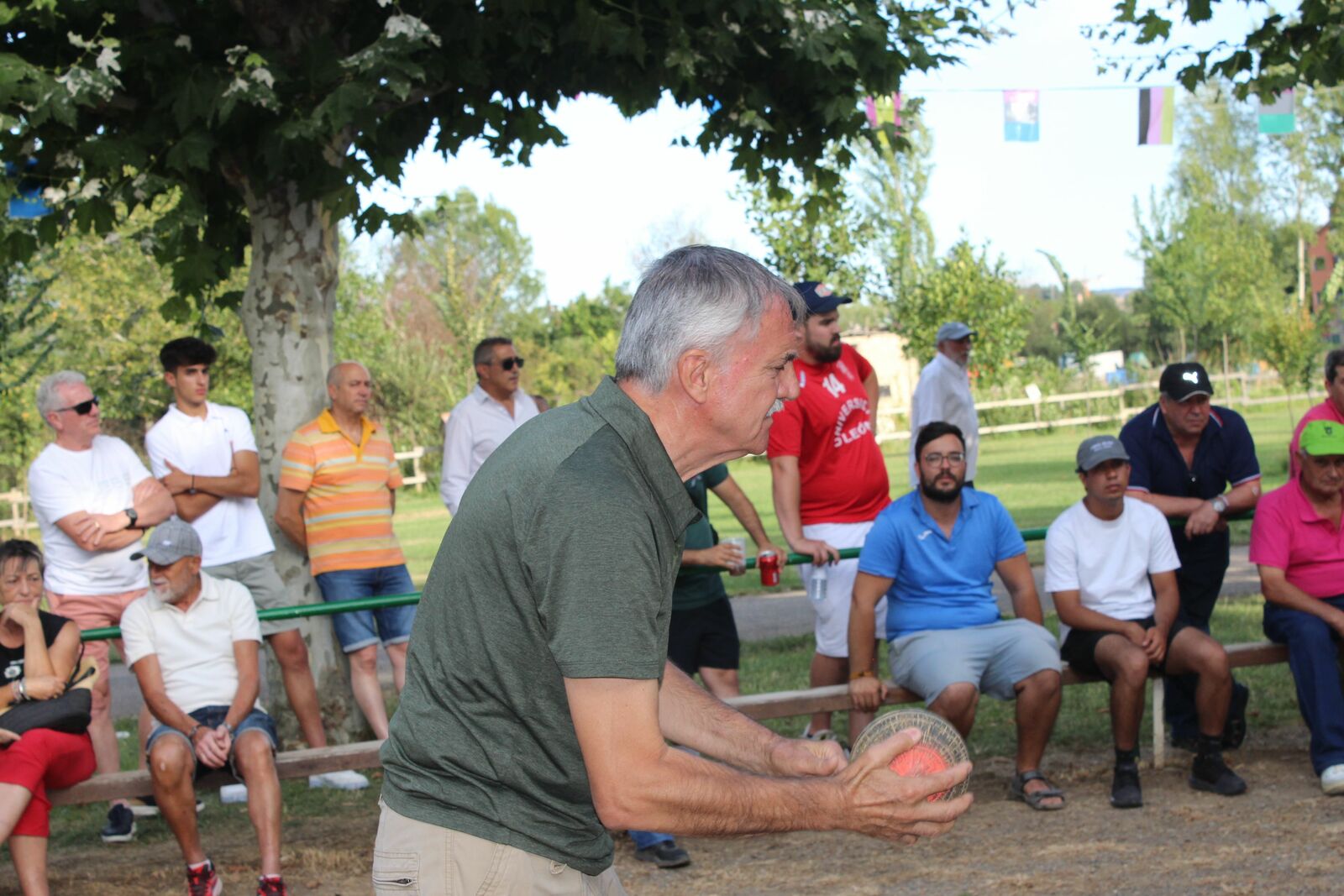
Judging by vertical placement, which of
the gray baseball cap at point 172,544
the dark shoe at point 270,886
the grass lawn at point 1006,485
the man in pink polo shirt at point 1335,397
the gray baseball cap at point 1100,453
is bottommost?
the grass lawn at point 1006,485

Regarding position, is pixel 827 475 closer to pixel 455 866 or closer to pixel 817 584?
pixel 817 584

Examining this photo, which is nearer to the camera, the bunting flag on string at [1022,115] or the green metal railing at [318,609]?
the green metal railing at [318,609]

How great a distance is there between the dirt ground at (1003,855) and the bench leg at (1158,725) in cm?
14

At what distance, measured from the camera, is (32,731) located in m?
5.81

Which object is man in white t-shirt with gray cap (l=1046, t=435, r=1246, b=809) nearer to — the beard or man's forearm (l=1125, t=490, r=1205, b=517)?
man's forearm (l=1125, t=490, r=1205, b=517)

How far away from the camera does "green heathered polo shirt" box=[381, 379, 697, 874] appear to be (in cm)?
228

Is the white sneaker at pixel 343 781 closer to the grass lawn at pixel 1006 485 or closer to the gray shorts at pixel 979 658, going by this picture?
the gray shorts at pixel 979 658

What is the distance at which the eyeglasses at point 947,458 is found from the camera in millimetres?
6652

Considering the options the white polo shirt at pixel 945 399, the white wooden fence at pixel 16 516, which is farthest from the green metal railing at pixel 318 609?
the white wooden fence at pixel 16 516

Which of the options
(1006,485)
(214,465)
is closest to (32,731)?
(214,465)

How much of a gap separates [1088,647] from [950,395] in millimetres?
3229

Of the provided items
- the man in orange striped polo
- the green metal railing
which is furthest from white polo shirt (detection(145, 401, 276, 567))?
the green metal railing

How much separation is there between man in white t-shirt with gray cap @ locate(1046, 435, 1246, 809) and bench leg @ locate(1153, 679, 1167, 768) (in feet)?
0.39

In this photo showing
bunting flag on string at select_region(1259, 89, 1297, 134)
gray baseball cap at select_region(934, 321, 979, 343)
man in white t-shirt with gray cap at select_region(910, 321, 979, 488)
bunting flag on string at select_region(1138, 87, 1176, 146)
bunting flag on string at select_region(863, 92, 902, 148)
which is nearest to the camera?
bunting flag on string at select_region(863, 92, 902, 148)
